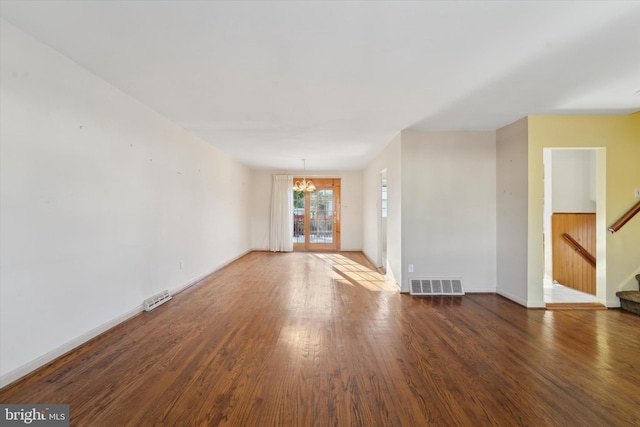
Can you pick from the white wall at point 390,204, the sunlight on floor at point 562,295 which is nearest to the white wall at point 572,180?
the sunlight on floor at point 562,295

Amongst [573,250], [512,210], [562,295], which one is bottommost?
[562,295]

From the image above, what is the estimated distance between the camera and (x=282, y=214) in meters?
8.23

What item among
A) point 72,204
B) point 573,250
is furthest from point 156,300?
point 573,250

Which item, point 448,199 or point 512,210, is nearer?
point 512,210

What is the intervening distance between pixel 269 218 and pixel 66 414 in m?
6.84

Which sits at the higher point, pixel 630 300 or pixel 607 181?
pixel 607 181

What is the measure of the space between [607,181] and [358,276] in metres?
3.85

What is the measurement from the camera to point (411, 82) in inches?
104

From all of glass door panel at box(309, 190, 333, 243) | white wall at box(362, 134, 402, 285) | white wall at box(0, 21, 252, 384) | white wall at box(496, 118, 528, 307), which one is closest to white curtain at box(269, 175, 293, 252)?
glass door panel at box(309, 190, 333, 243)

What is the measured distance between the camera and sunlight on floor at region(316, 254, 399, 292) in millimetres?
4574

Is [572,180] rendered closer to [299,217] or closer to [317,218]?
[317,218]

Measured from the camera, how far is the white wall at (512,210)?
3635 mm

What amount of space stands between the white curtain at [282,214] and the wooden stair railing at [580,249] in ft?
20.7

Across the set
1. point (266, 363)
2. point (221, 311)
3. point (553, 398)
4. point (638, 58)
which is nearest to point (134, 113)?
point (221, 311)
